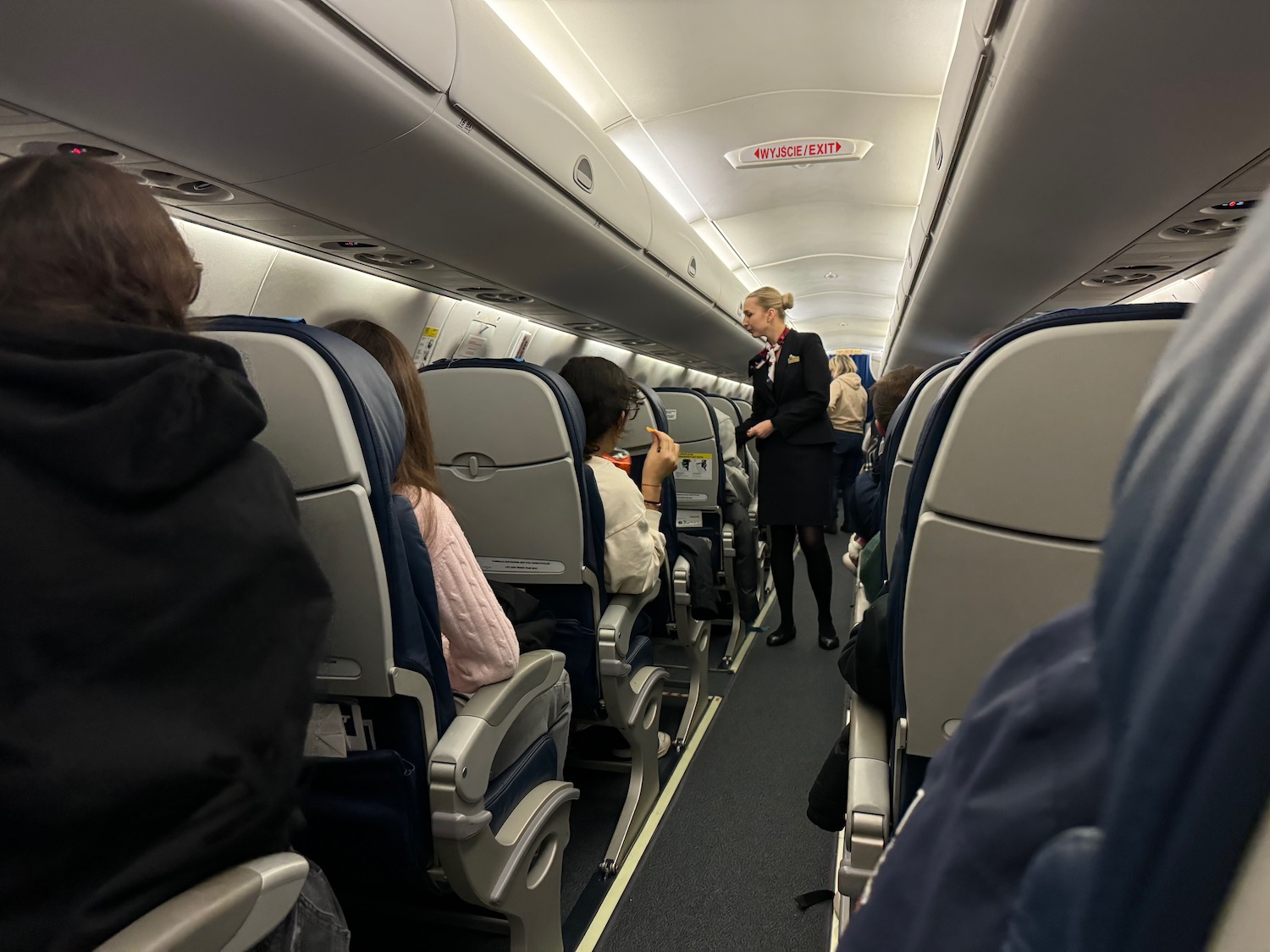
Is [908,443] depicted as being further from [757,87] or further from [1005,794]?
[757,87]

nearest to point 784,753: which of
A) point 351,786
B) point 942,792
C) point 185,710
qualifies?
point 351,786

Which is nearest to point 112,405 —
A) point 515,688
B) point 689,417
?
point 515,688

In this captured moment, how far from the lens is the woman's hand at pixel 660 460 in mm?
3330

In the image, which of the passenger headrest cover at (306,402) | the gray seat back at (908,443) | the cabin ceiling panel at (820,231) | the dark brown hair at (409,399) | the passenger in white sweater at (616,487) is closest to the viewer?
the passenger headrest cover at (306,402)

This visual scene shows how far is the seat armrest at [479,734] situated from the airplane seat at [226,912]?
1.71ft

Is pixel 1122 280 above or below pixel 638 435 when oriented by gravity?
above

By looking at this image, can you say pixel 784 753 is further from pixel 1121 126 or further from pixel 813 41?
pixel 813 41

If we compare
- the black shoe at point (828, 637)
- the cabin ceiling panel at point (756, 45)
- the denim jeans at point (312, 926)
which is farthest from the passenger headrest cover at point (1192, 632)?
the black shoe at point (828, 637)

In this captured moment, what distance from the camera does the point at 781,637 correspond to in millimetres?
4715

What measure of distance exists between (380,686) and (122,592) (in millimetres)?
673

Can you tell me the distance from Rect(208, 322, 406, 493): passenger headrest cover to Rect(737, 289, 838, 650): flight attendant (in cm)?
316

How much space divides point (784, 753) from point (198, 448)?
3.14m

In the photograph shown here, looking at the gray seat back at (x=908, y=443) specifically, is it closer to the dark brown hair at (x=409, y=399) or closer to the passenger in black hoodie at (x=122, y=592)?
the dark brown hair at (x=409, y=399)

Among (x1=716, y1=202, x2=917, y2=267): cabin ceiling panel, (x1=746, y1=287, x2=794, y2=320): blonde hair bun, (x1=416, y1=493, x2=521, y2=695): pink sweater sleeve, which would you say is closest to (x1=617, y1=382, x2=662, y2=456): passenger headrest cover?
(x1=746, y1=287, x2=794, y2=320): blonde hair bun
